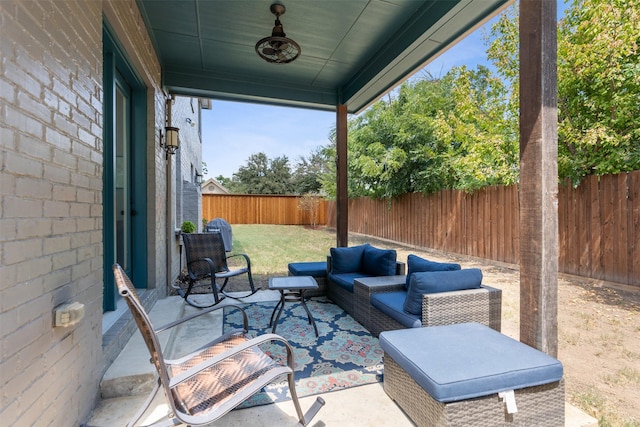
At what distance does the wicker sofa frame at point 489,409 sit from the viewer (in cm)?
154

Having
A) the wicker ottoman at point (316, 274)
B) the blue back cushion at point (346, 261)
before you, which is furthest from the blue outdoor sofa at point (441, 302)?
the wicker ottoman at point (316, 274)

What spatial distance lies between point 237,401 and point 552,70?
7.95 ft

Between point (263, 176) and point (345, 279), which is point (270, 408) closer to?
point (345, 279)

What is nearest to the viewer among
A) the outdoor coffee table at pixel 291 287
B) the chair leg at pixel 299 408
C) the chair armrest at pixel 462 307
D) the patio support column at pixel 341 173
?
the chair leg at pixel 299 408

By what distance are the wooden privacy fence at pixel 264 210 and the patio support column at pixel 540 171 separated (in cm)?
1628

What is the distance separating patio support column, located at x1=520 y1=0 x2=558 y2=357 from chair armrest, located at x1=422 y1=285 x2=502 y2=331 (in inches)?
21.3

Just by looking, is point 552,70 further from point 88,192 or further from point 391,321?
point 88,192

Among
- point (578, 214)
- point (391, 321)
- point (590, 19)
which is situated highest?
point (590, 19)

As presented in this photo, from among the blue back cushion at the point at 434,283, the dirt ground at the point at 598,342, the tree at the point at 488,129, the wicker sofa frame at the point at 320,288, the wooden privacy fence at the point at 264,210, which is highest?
the tree at the point at 488,129

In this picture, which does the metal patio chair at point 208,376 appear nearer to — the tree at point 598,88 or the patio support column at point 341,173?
the patio support column at point 341,173

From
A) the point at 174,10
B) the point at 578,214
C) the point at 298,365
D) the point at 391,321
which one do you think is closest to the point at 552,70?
the point at 391,321

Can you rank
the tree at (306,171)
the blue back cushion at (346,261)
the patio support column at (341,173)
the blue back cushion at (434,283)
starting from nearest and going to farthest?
the blue back cushion at (434,283)
the blue back cushion at (346,261)
the patio support column at (341,173)
the tree at (306,171)

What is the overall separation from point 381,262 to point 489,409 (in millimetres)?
2253

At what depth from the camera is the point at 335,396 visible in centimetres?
208
